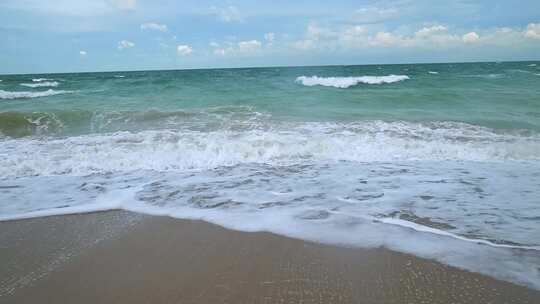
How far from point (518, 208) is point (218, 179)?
416 cm

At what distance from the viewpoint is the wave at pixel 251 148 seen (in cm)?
671

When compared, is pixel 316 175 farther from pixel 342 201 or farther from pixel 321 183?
pixel 342 201

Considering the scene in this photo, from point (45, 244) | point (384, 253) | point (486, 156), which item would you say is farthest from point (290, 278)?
point (486, 156)

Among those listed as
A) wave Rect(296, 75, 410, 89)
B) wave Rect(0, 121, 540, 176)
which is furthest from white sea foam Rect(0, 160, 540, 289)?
wave Rect(296, 75, 410, 89)

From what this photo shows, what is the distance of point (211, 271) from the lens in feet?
10.00

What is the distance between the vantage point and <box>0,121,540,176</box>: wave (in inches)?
264

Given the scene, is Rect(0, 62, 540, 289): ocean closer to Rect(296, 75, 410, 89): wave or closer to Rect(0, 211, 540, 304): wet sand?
Rect(0, 211, 540, 304): wet sand

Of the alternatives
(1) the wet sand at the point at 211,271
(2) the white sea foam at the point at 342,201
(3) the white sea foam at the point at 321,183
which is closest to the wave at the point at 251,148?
(3) the white sea foam at the point at 321,183

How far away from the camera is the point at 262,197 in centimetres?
493

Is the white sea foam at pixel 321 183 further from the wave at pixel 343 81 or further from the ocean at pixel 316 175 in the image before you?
the wave at pixel 343 81

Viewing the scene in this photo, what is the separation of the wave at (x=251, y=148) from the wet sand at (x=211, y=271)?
2.85m

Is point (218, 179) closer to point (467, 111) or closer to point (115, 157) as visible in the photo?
point (115, 157)

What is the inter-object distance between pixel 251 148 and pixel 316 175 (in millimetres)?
2033

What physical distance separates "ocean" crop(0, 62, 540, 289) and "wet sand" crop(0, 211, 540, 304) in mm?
247
